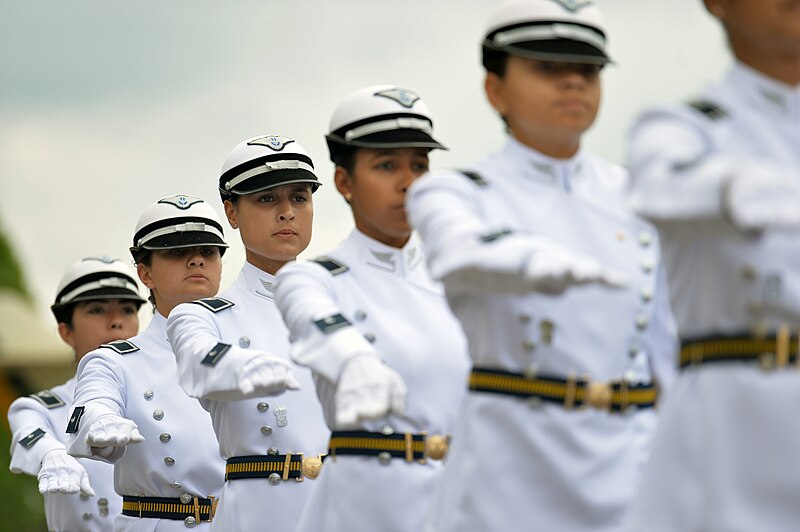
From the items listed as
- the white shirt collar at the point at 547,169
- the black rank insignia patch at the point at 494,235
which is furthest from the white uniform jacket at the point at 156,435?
the black rank insignia patch at the point at 494,235

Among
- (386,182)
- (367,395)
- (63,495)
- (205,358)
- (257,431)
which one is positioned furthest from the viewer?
(63,495)

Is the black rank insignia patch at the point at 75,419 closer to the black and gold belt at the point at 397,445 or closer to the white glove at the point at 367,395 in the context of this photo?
the black and gold belt at the point at 397,445

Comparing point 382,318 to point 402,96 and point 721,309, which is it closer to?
point 402,96

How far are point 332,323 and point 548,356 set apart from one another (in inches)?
A: 34.5

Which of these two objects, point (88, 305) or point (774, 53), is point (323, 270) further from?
point (88, 305)

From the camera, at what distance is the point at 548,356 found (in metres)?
5.26

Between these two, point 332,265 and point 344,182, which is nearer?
point 332,265

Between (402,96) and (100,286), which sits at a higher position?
(402,96)

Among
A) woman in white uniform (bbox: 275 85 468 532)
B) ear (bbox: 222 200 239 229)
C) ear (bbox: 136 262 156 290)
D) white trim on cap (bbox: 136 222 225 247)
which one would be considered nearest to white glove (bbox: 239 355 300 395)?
woman in white uniform (bbox: 275 85 468 532)

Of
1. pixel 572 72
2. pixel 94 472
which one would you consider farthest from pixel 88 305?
pixel 572 72

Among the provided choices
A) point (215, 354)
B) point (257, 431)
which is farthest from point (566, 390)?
point (257, 431)

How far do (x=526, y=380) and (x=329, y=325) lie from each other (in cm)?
82

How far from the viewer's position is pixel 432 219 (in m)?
5.28

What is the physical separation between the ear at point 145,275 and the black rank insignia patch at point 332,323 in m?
3.82
